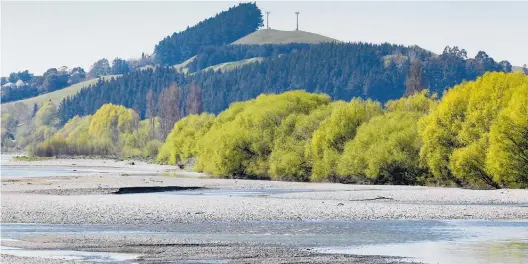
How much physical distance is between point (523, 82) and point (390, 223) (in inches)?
1291

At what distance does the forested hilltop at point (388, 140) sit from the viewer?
70.1 metres

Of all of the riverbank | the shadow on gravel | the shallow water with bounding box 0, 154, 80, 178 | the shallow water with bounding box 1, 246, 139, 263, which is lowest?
the shallow water with bounding box 0, 154, 80, 178

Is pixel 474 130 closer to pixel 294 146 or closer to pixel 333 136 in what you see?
pixel 333 136

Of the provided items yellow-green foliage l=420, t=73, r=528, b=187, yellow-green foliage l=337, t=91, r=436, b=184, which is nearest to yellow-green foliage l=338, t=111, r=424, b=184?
yellow-green foliage l=337, t=91, r=436, b=184

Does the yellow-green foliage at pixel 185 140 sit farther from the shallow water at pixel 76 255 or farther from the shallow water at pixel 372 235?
the shallow water at pixel 76 255

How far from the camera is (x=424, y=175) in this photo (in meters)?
80.1

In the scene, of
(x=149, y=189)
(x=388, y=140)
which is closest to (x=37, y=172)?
(x=149, y=189)

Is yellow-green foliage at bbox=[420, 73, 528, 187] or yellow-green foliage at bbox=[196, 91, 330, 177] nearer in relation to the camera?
yellow-green foliage at bbox=[420, 73, 528, 187]

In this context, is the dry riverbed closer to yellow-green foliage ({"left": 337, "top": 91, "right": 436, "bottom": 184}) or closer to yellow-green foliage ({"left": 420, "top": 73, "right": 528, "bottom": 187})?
yellow-green foliage ({"left": 420, "top": 73, "right": 528, "bottom": 187})

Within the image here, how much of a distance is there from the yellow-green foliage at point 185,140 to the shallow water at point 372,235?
9189cm

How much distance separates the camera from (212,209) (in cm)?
5116

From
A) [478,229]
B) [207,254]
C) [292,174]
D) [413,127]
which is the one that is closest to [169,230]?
[207,254]

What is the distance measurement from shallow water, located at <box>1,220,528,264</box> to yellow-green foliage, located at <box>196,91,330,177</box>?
181 feet

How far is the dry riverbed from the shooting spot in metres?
32.7
